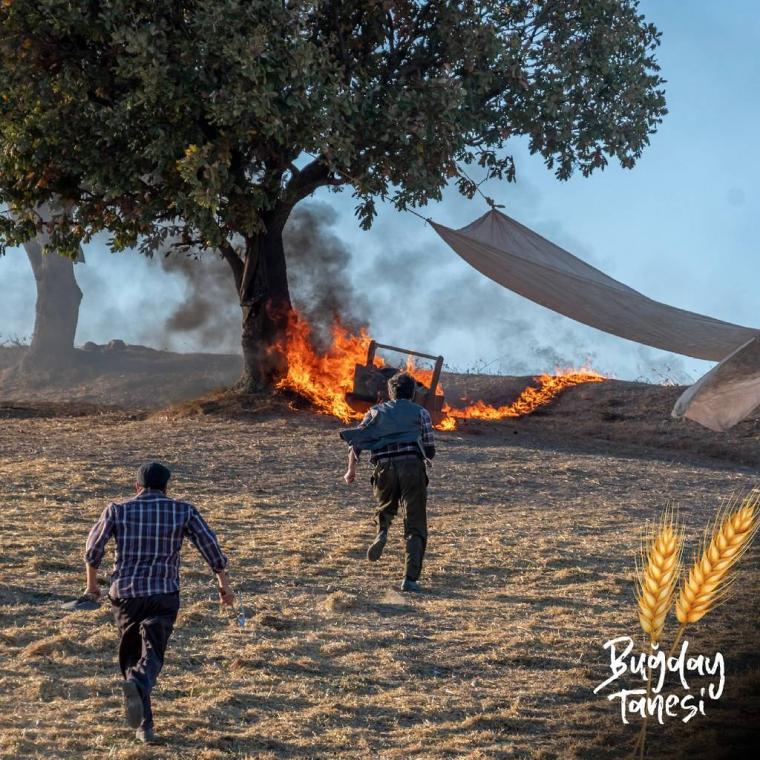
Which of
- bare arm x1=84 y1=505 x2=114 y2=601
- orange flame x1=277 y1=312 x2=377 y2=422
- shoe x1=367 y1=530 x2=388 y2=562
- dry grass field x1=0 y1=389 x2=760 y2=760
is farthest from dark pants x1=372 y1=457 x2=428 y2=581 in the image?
orange flame x1=277 y1=312 x2=377 y2=422

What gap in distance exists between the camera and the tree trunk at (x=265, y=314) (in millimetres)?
24656

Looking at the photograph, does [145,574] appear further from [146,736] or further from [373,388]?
[373,388]

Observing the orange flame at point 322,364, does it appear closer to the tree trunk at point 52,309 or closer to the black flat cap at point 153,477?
the black flat cap at point 153,477

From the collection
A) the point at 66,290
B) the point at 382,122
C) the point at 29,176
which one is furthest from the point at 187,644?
the point at 66,290

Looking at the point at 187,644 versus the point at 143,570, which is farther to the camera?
the point at 187,644

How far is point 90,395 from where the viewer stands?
35656mm

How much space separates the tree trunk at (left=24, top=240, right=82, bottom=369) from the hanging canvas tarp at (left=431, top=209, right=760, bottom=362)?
26065 mm

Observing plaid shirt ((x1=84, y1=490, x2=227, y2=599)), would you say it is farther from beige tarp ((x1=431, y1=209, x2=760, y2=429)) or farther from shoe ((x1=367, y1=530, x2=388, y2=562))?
beige tarp ((x1=431, y1=209, x2=760, y2=429))

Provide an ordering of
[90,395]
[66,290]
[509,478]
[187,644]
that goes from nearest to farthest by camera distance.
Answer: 1. [187,644]
2. [509,478]
3. [90,395]
4. [66,290]

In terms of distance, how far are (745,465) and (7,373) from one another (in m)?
26.9

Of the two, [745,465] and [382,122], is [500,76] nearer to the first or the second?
[382,122]

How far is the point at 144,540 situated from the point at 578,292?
8.54m

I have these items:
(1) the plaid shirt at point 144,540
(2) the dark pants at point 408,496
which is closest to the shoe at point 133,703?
(1) the plaid shirt at point 144,540

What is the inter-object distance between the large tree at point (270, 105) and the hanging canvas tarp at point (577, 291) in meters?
3.86
